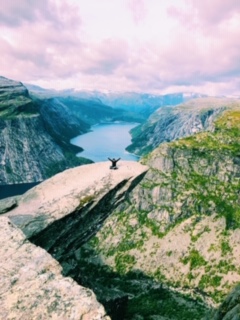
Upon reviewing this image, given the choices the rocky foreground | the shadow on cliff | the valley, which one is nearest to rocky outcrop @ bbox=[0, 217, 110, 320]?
the rocky foreground

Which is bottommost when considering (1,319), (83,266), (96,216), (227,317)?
(83,266)

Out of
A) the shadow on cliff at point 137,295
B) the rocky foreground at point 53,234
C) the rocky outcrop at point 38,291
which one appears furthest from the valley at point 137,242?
the rocky outcrop at point 38,291

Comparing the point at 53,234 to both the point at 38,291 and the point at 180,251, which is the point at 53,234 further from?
the point at 180,251

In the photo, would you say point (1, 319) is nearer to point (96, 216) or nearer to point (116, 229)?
point (96, 216)

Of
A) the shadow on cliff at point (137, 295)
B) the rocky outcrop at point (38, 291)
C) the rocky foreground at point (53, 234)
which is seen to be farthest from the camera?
the shadow on cliff at point (137, 295)

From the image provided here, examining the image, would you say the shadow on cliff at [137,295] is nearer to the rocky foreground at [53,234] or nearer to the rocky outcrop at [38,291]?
the rocky foreground at [53,234]

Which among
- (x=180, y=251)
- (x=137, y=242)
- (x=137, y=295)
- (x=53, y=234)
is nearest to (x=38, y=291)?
(x=53, y=234)

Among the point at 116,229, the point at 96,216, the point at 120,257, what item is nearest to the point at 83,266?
the point at 120,257

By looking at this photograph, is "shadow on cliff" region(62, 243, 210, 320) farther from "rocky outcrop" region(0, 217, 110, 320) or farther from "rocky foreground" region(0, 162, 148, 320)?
"rocky outcrop" region(0, 217, 110, 320)
